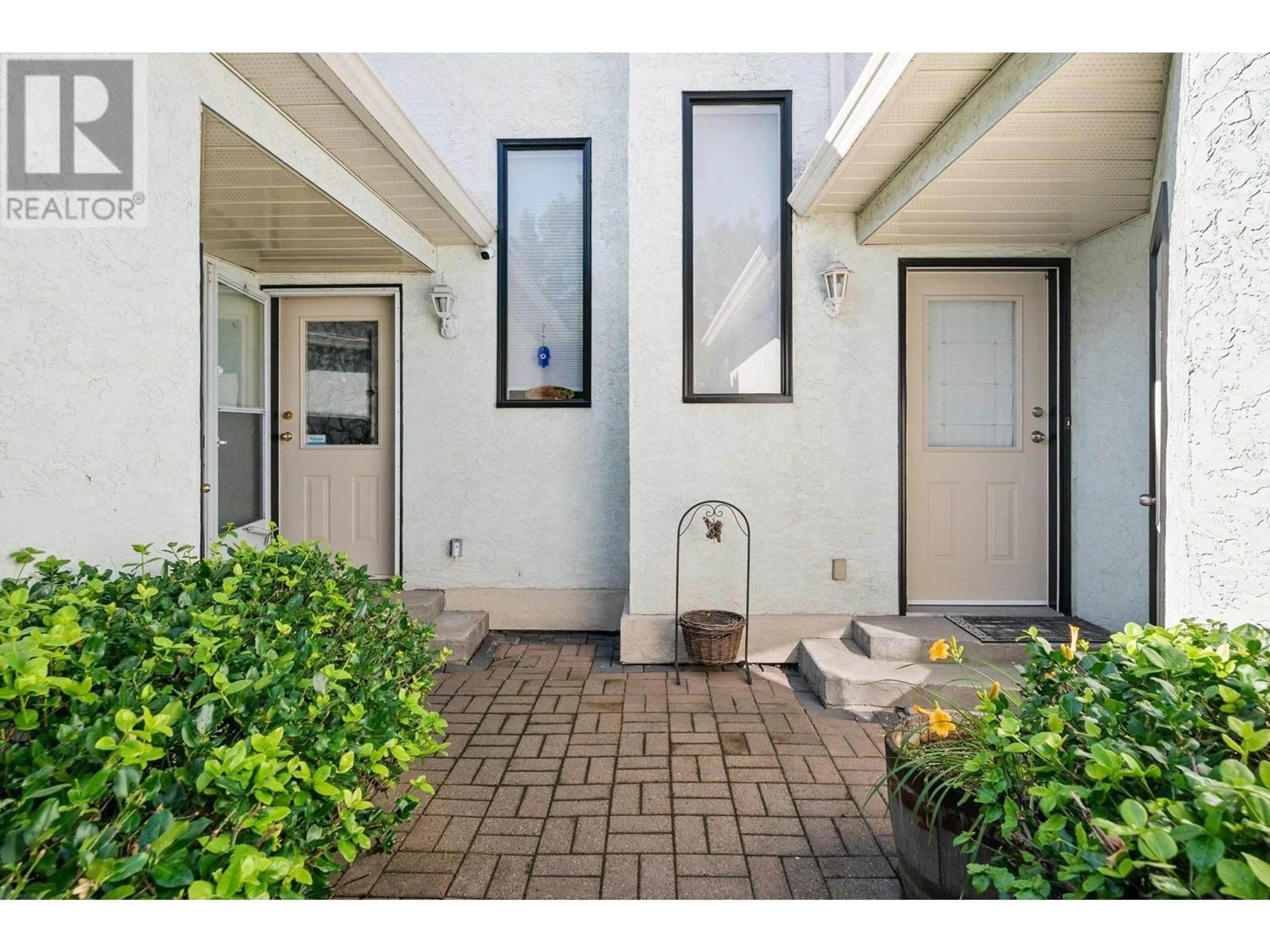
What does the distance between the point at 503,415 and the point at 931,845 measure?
3.95 metres

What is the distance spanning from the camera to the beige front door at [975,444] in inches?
172

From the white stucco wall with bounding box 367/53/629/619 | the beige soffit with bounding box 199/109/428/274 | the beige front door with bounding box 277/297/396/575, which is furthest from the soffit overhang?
the beige front door with bounding box 277/297/396/575

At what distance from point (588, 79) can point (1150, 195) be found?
357cm

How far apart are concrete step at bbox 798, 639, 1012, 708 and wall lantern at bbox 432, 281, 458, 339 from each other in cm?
329

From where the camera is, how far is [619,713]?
3.38 meters

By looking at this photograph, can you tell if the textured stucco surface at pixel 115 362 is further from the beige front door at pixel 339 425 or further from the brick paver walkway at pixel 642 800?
the beige front door at pixel 339 425

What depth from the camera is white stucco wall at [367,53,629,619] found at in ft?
16.2

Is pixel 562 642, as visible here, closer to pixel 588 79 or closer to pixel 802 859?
pixel 802 859

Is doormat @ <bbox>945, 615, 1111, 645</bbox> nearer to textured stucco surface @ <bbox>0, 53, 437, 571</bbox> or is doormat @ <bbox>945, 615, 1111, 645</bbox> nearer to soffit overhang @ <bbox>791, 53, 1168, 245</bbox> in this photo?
soffit overhang @ <bbox>791, 53, 1168, 245</bbox>

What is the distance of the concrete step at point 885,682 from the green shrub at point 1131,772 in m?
1.87

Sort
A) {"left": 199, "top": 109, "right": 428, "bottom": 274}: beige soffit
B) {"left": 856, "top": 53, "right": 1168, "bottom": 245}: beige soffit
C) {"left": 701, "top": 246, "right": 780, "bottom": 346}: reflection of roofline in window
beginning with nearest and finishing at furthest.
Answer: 1. {"left": 856, "top": 53, "right": 1168, "bottom": 245}: beige soffit
2. {"left": 199, "top": 109, "right": 428, "bottom": 274}: beige soffit
3. {"left": 701, "top": 246, "right": 780, "bottom": 346}: reflection of roofline in window

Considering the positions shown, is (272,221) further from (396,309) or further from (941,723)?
(941,723)

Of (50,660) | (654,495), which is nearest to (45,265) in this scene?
(50,660)

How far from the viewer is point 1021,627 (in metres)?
3.97
